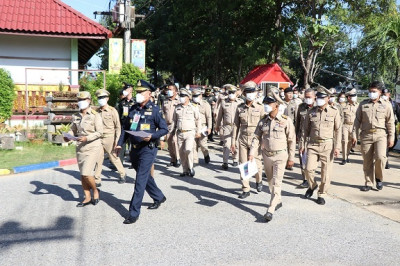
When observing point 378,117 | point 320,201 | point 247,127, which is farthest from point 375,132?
point 247,127

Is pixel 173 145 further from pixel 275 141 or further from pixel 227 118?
pixel 275 141

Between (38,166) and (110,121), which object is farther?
(38,166)

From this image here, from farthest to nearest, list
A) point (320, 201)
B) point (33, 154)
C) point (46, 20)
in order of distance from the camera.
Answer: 1. point (46, 20)
2. point (33, 154)
3. point (320, 201)

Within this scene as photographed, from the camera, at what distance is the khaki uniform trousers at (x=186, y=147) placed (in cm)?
936

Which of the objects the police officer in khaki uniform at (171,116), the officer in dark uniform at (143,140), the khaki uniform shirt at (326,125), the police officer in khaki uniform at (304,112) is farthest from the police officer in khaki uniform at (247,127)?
the police officer in khaki uniform at (171,116)

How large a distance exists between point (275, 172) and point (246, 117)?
2177 millimetres

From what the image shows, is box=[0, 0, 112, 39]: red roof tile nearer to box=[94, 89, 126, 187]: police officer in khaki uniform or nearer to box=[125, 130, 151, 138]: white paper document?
box=[94, 89, 126, 187]: police officer in khaki uniform

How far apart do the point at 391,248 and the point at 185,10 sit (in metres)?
24.0

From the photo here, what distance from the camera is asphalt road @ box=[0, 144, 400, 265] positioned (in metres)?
4.81

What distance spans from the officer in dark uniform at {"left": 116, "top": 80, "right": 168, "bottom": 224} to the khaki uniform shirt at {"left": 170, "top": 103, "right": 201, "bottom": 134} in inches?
116

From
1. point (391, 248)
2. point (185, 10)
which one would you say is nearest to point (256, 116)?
point (391, 248)

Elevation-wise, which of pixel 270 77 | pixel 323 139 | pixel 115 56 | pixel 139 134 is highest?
pixel 115 56

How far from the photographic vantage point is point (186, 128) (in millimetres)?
9508

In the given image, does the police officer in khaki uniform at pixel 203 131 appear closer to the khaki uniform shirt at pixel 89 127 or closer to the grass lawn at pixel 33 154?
the grass lawn at pixel 33 154
